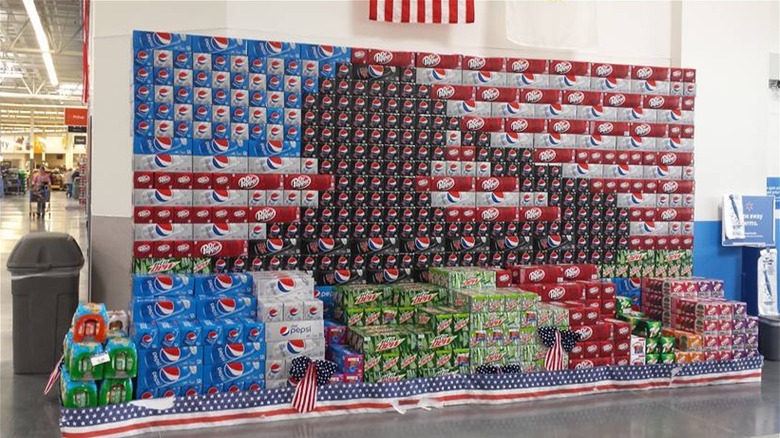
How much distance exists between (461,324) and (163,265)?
240 cm

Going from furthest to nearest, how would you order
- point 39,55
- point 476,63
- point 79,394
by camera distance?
point 39,55 → point 476,63 → point 79,394

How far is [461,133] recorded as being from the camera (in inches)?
270

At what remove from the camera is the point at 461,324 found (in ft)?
19.1

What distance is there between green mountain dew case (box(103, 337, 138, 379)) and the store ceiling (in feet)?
45.4

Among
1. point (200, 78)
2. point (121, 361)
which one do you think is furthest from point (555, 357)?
point (200, 78)

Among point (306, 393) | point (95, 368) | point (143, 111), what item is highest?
point (143, 111)

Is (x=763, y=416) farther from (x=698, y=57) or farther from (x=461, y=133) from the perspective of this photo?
(x=698, y=57)

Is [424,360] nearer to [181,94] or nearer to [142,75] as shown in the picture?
[181,94]

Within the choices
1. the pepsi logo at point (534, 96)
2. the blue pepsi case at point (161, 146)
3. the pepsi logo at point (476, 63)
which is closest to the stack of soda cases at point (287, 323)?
the blue pepsi case at point (161, 146)

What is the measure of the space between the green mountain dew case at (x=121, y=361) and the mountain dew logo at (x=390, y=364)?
1.76 m

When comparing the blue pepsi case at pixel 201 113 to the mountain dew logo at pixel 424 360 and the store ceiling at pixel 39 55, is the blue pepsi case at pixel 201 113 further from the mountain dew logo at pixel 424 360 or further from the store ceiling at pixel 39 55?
the store ceiling at pixel 39 55

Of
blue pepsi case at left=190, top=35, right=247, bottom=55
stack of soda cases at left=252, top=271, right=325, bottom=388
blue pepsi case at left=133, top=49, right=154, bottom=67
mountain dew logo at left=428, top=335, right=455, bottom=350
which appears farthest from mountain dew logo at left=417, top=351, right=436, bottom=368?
blue pepsi case at left=133, top=49, right=154, bottom=67

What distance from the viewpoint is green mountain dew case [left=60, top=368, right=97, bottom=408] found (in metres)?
4.74

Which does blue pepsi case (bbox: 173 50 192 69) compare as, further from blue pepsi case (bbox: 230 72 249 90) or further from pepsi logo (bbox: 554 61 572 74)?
pepsi logo (bbox: 554 61 572 74)
